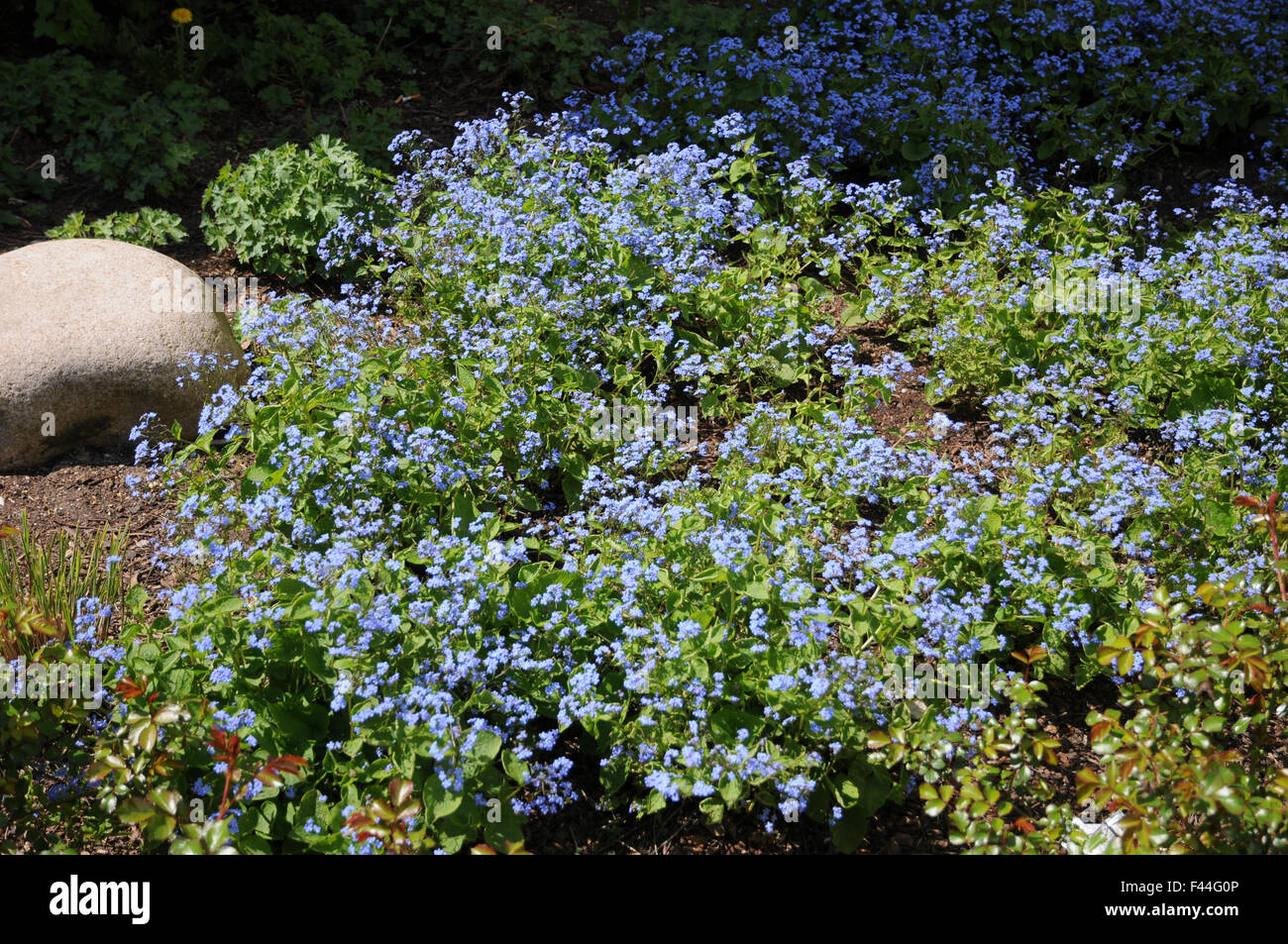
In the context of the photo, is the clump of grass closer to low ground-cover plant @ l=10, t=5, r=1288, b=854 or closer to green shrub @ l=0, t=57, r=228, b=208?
low ground-cover plant @ l=10, t=5, r=1288, b=854

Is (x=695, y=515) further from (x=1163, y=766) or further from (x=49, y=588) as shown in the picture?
(x=49, y=588)

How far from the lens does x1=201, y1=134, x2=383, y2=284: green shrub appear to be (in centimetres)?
594

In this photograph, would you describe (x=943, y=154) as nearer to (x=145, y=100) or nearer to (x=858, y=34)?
(x=858, y=34)

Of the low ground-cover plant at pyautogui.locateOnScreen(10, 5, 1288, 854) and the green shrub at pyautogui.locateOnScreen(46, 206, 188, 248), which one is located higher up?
the green shrub at pyautogui.locateOnScreen(46, 206, 188, 248)

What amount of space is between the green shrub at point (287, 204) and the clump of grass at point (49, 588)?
2.18 meters

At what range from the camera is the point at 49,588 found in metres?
4.01

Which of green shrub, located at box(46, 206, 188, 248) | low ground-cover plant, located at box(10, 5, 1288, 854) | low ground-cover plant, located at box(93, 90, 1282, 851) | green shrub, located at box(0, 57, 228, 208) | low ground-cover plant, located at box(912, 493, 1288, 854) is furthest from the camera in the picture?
green shrub, located at box(0, 57, 228, 208)

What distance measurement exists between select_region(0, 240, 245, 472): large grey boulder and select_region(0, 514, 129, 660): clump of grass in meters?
0.80

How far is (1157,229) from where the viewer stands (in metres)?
6.74

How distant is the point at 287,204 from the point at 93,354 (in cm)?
149

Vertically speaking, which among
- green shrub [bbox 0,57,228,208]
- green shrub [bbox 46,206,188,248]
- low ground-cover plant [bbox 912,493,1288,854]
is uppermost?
green shrub [bbox 0,57,228,208]

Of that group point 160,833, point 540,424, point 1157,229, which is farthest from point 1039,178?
point 160,833

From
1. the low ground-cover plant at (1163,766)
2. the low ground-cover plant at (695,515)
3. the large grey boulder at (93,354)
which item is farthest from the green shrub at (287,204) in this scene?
the low ground-cover plant at (1163,766)

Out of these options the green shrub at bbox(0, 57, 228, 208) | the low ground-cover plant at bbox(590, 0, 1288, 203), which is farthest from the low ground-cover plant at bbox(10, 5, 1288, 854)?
the green shrub at bbox(0, 57, 228, 208)
